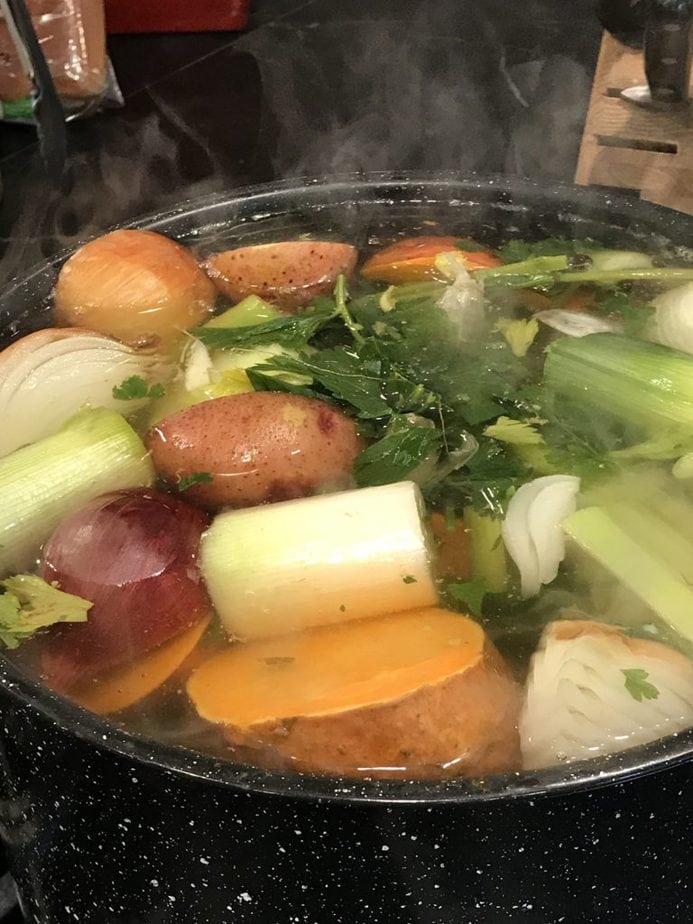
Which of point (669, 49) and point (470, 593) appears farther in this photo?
point (669, 49)

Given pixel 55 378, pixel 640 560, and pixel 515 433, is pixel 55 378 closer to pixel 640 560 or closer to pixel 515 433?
pixel 515 433

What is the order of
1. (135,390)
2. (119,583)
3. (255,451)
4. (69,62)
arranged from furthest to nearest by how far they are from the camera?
(69,62)
(135,390)
(255,451)
(119,583)

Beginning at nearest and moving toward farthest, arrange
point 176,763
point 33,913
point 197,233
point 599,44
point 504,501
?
point 176,763
point 504,501
point 33,913
point 197,233
point 599,44

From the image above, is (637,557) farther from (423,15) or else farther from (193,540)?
(423,15)

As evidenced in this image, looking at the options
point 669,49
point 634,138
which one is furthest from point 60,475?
point 634,138

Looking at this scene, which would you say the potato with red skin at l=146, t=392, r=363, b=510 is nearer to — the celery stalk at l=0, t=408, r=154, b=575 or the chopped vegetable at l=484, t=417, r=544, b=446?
the celery stalk at l=0, t=408, r=154, b=575

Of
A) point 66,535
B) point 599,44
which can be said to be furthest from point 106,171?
point 66,535
